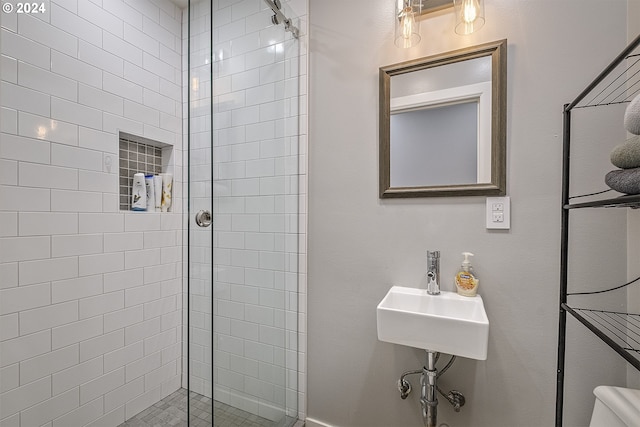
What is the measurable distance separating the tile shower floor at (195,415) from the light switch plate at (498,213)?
120 centimetres

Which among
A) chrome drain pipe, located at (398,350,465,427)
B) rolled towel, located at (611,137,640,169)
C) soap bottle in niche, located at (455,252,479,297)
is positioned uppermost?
rolled towel, located at (611,137,640,169)

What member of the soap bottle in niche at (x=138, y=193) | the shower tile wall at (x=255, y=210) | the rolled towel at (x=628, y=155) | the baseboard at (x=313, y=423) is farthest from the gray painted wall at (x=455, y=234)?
the soap bottle in niche at (x=138, y=193)

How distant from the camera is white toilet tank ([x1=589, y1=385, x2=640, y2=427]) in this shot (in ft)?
2.60

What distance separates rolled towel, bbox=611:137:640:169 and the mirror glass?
0.37 meters

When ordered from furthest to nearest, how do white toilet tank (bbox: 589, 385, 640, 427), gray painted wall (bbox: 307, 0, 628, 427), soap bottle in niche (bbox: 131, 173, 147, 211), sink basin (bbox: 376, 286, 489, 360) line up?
1. soap bottle in niche (bbox: 131, 173, 147, 211)
2. gray painted wall (bbox: 307, 0, 628, 427)
3. sink basin (bbox: 376, 286, 489, 360)
4. white toilet tank (bbox: 589, 385, 640, 427)

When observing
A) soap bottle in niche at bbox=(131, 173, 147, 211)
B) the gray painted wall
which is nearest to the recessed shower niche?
soap bottle in niche at bbox=(131, 173, 147, 211)

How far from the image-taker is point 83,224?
147cm

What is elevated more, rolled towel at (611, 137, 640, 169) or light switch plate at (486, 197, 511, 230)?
rolled towel at (611, 137, 640, 169)

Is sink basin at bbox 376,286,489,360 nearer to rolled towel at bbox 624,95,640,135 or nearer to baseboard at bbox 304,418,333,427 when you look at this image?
rolled towel at bbox 624,95,640,135

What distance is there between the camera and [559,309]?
1039 mm

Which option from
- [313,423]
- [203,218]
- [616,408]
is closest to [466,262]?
[616,408]

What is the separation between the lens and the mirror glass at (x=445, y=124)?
3.69ft

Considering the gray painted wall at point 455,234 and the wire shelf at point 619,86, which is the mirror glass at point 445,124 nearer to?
the gray painted wall at point 455,234

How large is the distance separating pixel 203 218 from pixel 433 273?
886 millimetres
